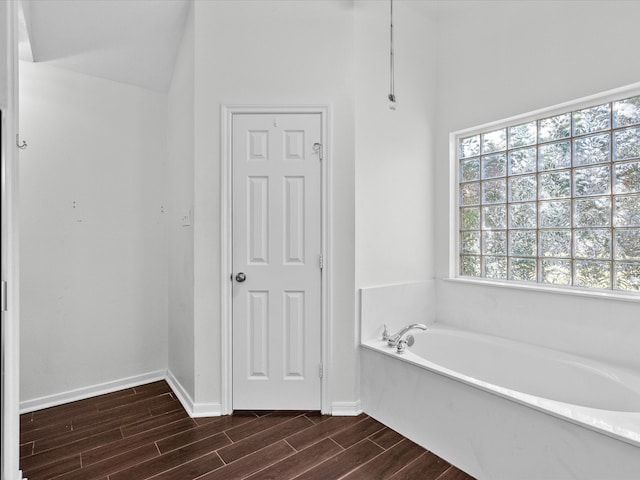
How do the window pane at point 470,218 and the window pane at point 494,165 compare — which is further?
the window pane at point 470,218

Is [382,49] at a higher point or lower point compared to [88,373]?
higher

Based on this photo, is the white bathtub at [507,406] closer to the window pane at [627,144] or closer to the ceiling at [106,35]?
the window pane at [627,144]

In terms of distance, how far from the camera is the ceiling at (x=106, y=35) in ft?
7.23

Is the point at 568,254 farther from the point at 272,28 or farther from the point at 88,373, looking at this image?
the point at 88,373

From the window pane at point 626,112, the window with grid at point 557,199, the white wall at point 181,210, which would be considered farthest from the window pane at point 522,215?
the white wall at point 181,210

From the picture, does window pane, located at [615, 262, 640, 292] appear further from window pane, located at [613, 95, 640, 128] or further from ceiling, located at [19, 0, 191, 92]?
ceiling, located at [19, 0, 191, 92]

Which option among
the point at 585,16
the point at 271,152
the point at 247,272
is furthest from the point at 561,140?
the point at 247,272

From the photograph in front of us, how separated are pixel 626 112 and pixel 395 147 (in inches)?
53.3

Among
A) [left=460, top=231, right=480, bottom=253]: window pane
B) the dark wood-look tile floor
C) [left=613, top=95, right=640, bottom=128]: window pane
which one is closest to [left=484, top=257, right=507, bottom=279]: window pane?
[left=460, top=231, right=480, bottom=253]: window pane

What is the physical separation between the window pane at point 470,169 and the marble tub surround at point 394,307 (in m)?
0.90

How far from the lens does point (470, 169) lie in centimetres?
279

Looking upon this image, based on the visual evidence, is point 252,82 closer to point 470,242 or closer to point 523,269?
point 470,242

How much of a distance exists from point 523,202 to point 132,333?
10.4ft

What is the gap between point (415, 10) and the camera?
107 inches
